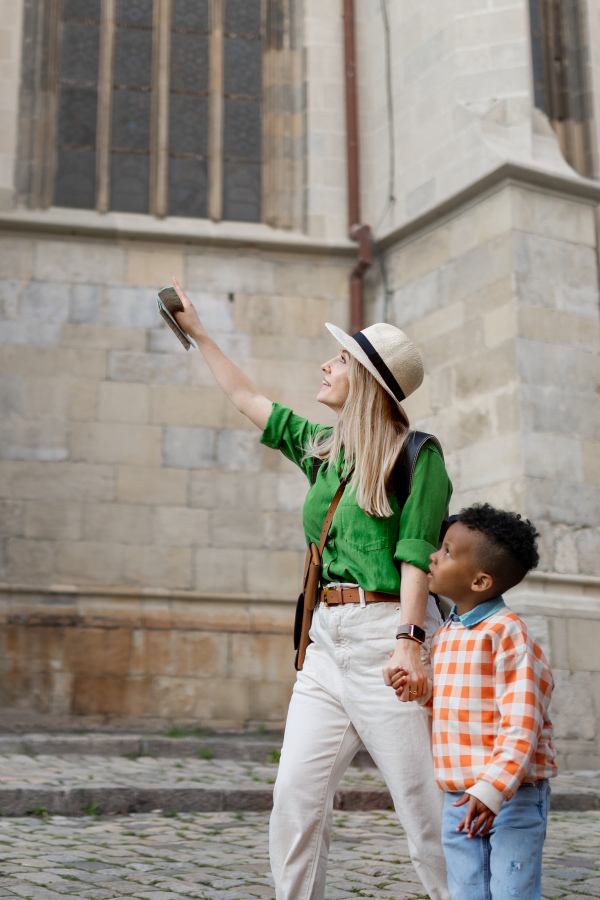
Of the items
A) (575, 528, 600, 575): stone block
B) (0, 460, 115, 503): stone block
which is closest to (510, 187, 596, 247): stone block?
(575, 528, 600, 575): stone block

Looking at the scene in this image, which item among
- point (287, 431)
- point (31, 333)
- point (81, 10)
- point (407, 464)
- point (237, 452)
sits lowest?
point (407, 464)

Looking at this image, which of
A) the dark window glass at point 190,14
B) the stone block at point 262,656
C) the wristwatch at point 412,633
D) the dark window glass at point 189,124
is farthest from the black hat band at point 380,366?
the dark window glass at point 190,14

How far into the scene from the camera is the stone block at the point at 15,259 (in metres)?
8.84

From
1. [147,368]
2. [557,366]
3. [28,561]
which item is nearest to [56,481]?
[28,561]

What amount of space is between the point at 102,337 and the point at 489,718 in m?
7.00

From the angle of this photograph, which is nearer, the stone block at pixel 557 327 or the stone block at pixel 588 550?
the stone block at pixel 588 550

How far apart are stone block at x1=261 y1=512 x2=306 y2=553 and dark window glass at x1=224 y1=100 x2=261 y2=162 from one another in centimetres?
330

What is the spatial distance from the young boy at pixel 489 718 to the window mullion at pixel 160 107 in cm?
745

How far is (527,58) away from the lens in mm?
8461

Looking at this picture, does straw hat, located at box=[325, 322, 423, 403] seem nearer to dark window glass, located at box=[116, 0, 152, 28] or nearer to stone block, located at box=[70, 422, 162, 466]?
stone block, located at box=[70, 422, 162, 466]

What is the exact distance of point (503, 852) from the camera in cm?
227

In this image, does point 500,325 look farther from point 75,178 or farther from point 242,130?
point 75,178

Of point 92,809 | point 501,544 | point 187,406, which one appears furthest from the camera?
point 187,406

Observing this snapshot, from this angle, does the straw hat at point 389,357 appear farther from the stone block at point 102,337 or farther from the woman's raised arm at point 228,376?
the stone block at point 102,337
